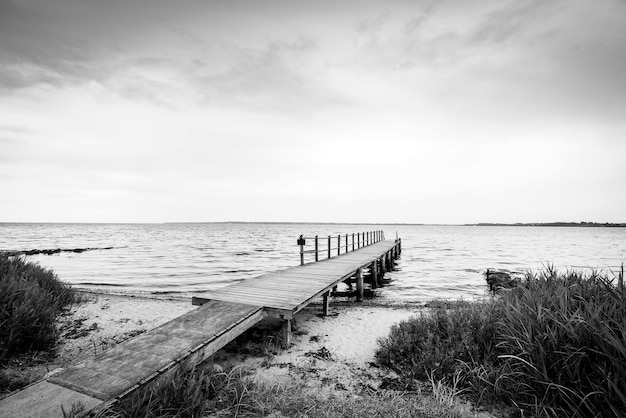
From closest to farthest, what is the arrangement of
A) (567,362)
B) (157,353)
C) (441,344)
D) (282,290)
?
(567,362), (157,353), (441,344), (282,290)

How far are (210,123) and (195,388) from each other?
2550 cm

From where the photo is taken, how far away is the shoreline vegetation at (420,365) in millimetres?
2761

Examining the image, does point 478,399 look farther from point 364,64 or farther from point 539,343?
point 364,64

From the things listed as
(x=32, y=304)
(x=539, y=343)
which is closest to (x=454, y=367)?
(x=539, y=343)

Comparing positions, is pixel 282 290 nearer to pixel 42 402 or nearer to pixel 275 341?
pixel 275 341

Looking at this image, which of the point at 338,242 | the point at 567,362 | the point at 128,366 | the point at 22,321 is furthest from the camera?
the point at 338,242

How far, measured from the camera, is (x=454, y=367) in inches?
151

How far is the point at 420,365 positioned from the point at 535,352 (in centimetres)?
141

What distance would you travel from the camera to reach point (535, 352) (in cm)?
320

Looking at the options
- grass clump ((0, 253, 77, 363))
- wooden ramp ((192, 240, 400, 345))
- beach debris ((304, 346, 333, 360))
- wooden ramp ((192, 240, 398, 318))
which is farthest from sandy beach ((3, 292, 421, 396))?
wooden ramp ((192, 240, 398, 318))

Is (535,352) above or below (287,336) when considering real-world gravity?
above

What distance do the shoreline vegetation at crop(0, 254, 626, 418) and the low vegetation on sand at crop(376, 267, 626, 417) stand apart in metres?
0.01

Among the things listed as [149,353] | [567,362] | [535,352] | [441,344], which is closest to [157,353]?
[149,353]

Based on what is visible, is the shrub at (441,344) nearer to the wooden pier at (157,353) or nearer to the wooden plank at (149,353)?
the wooden pier at (157,353)
